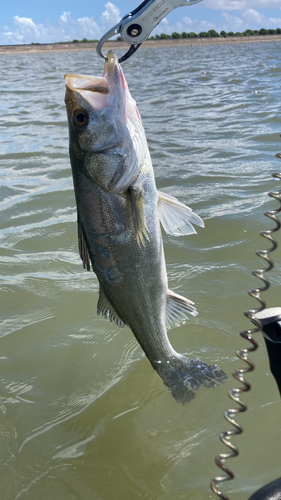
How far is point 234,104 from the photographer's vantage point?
510 inches

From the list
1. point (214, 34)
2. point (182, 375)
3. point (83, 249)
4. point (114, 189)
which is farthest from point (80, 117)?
point (214, 34)

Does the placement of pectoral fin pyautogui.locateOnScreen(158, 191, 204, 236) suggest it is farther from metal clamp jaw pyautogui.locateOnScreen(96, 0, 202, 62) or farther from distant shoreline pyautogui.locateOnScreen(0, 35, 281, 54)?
distant shoreline pyautogui.locateOnScreen(0, 35, 281, 54)

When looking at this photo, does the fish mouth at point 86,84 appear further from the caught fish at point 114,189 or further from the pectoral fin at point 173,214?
the pectoral fin at point 173,214

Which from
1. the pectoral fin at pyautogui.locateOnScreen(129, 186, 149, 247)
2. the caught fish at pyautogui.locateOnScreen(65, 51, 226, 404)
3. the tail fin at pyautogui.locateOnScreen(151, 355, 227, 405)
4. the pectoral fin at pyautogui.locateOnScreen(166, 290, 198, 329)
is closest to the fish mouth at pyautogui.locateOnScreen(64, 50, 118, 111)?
the caught fish at pyautogui.locateOnScreen(65, 51, 226, 404)

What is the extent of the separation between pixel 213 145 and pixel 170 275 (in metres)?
4.96

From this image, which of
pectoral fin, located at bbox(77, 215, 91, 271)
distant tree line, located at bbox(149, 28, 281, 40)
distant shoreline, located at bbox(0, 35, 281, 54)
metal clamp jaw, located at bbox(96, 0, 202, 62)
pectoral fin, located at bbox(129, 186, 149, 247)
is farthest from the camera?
distant tree line, located at bbox(149, 28, 281, 40)

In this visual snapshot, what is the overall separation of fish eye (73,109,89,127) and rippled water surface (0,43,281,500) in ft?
6.20

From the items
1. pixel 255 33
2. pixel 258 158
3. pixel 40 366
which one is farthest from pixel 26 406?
pixel 255 33

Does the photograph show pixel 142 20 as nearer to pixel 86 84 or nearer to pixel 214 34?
pixel 86 84

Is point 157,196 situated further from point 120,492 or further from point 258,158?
point 258,158

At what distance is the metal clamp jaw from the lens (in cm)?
204

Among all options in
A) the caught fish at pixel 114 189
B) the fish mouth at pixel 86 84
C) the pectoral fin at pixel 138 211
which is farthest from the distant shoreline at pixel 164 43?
the pectoral fin at pixel 138 211

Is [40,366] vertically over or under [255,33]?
under

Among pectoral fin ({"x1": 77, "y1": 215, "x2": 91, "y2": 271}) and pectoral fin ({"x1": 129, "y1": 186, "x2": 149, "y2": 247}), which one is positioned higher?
pectoral fin ({"x1": 129, "y1": 186, "x2": 149, "y2": 247})
